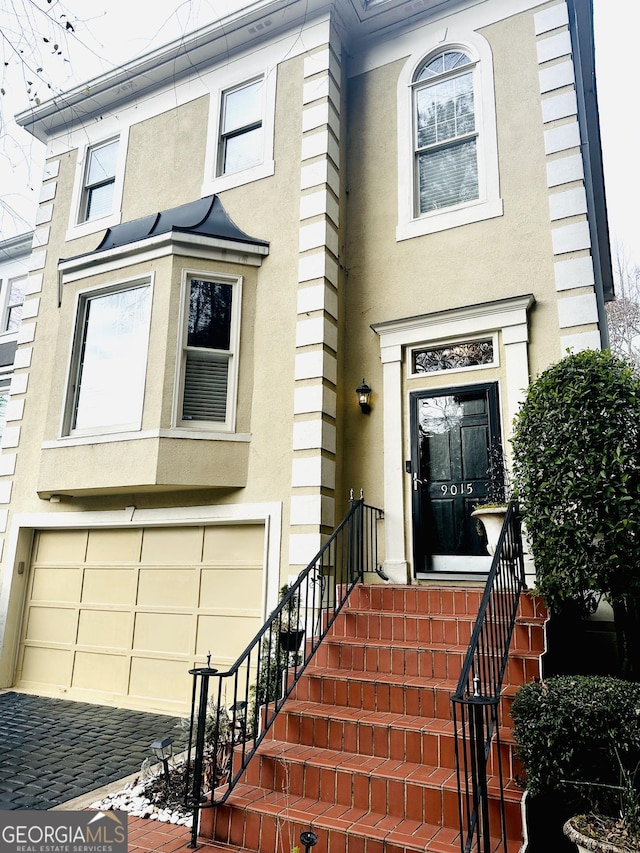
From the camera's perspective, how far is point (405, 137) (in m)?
7.16

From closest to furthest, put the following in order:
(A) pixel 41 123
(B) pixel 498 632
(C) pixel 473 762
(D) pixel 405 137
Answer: (C) pixel 473 762, (B) pixel 498 632, (D) pixel 405 137, (A) pixel 41 123

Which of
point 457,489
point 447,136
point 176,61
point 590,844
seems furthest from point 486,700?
point 176,61

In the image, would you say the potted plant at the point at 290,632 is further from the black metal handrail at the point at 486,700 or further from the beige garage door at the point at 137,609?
the black metal handrail at the point at 486,700

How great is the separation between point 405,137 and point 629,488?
5132 mm

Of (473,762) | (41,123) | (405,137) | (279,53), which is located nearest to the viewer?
(473,762)

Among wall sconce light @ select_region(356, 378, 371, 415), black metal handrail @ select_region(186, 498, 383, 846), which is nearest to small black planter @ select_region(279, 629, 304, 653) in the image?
black metal handrail @ select_region(186, 498, 383, 846)

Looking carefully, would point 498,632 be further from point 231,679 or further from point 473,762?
point 231,679

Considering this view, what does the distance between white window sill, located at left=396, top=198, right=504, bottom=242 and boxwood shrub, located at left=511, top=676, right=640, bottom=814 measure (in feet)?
16.2

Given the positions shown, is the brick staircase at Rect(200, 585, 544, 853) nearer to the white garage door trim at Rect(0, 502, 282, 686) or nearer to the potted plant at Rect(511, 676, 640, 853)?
the potted plant at Rect(511, 676, 640, 853)

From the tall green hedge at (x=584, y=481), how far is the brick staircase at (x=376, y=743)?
55cm

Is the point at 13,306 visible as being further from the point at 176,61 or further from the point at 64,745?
the point at 64,745

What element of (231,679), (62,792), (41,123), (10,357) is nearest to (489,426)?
(231,679)

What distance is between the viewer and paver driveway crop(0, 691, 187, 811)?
4.21 meters

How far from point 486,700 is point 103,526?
222 inches
